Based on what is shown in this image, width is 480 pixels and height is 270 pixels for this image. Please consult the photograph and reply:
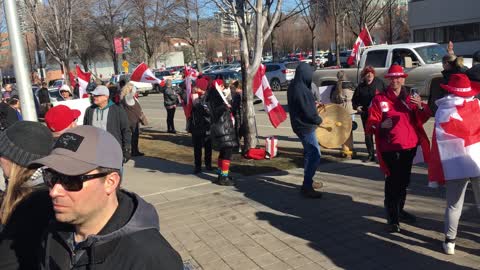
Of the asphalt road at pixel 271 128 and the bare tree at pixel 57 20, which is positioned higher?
the bare tree at pixel 57 20

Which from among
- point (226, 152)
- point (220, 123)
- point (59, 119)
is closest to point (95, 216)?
point (59, 119)

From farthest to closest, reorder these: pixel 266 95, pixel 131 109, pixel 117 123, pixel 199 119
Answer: pixel 131 109 < pixel 266 95 < pixel 199 119 < pixel 117 123

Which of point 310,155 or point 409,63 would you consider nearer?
point 310,155

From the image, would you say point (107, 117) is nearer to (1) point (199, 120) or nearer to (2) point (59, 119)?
(1) point (199, 120)

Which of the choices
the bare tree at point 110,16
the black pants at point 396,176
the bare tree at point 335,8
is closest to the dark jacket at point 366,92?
the black pants at point 396,176

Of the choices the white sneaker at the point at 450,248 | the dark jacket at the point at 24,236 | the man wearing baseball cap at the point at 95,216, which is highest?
the man wearing baseball cap at the point at 95,216

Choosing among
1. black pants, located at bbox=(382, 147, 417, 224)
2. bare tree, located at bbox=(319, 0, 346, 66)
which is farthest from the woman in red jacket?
bare tree, located at bbox=(319, 0, 346, 66)

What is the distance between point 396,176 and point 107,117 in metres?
3.97

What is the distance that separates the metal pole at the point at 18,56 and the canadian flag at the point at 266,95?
16.4 ft

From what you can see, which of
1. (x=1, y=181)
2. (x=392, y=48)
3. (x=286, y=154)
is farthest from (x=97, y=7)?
(x=1, y=181)

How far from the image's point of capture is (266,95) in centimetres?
941

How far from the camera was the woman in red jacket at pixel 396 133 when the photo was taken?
187 inches

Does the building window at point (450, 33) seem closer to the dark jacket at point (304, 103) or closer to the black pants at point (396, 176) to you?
the dark jacket at point (304, 103)

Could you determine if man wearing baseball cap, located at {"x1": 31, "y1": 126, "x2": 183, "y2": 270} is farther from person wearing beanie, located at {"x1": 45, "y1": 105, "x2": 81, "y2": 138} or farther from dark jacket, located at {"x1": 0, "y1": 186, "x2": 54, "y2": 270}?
person wearing beanie, located at {"x1": 45, "y1": 105, "x2": 81, "y2": 138}
